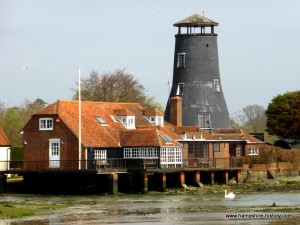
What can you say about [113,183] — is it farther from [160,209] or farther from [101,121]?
[160,209]

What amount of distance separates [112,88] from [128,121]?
32900 mm

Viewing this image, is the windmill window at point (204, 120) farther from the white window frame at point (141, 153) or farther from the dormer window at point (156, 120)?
the white window frame at point (141, 153)

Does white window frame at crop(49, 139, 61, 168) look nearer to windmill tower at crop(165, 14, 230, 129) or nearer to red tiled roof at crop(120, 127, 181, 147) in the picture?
red tiled roof at crop(120, 127, 181, 147)

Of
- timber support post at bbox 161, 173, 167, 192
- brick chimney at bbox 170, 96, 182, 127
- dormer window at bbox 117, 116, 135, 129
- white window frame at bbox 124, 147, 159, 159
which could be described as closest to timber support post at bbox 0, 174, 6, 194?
white window frame at bbox 124, 147, 159, 159

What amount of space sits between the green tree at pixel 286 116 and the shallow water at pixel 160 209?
29.6 meters

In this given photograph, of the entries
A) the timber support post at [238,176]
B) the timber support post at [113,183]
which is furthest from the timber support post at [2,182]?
the timber support post at [238,176]

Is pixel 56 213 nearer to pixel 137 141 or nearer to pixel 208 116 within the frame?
pixel 137 141

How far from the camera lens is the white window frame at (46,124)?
275ft

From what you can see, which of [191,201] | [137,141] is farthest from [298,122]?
[191,201]

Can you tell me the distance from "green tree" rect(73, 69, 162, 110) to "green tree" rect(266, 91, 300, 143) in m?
15.7

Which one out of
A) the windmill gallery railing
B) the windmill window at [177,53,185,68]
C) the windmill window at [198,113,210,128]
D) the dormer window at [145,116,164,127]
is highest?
the windmill window at [177,53,185,68]

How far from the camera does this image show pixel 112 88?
4766 inches

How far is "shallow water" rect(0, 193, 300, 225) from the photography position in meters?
60.0

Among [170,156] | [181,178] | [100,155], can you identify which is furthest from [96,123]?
[181,178]
